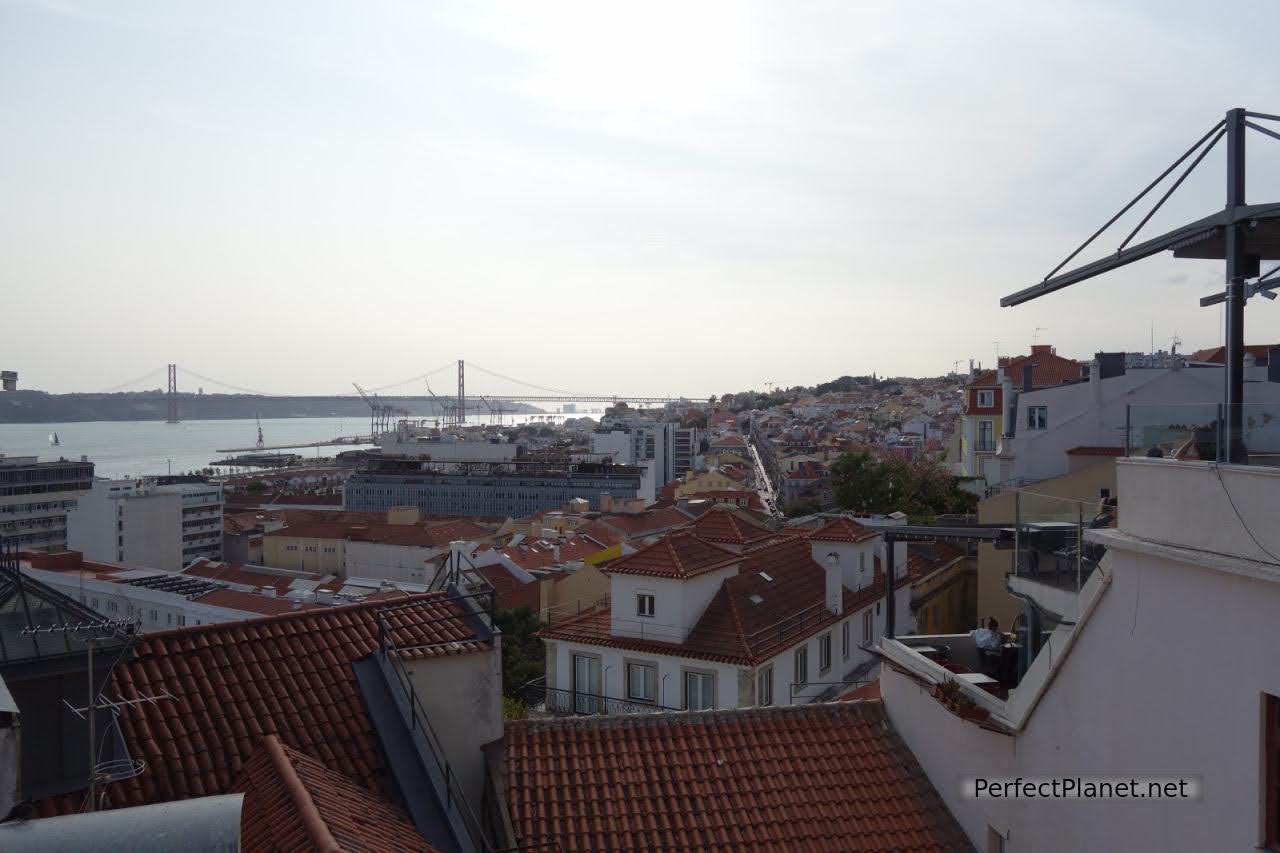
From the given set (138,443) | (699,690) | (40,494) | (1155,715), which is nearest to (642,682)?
(699,690)

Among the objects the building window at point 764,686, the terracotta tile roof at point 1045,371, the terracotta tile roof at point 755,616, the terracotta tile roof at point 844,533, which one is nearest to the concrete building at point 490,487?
the terracotta tile roof at point 1045,371

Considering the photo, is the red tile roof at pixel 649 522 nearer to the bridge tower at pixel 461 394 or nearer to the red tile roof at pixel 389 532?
the red tile roof at pixel 389 532

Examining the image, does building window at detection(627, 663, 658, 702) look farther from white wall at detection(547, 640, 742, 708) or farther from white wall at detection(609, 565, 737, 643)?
white wall at detection(609, 565, 737, 643)

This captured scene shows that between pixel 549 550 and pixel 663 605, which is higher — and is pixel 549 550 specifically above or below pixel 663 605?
below

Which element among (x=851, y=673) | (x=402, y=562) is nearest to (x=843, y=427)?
(x=402, y=562)

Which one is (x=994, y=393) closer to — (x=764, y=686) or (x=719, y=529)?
(x=719, y=529)

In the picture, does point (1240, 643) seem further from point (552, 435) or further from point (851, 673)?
point (552, 435)

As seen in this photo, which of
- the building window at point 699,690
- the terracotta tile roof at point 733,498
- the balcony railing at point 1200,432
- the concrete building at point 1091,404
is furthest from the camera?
the terracotta tile roof at point 733,498
